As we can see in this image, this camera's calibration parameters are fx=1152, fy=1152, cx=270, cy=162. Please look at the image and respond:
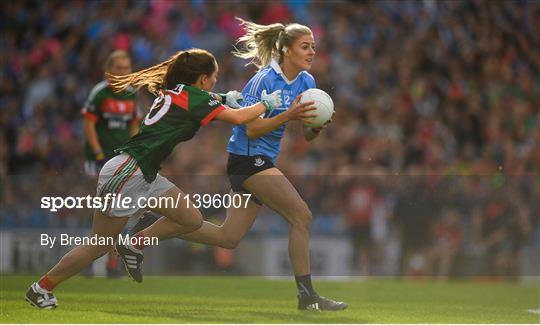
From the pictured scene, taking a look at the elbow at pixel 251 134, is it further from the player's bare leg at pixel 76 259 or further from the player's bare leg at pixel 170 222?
the player's bare leg at pixel 76 259

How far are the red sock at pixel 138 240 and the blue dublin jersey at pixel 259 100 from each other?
970 mm

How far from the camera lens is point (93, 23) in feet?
61.9

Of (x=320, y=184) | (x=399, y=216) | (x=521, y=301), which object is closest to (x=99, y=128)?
(x=320, y=184)

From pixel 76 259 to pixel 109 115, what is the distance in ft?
14.5

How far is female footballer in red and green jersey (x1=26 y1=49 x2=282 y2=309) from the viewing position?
8.04 metres

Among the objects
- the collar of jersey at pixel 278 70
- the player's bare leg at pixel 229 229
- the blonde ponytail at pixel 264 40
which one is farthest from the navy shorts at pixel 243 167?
the blonde ponytail at pixel 264 40

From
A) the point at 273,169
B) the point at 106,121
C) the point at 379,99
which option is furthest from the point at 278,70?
the point at 379,99

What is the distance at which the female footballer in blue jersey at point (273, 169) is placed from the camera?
863 centimetres

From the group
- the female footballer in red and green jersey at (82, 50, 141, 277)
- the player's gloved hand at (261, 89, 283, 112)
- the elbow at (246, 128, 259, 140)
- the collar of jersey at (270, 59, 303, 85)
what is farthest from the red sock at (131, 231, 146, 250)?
the female footballer in red and green jersey at (82, 50, 141, 277)

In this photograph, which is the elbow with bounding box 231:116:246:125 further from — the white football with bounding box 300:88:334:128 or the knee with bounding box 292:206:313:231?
the knee with bounding box 292:206:313:231

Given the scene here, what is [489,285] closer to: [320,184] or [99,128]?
[320,184]

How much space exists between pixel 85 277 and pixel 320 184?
3.09 m

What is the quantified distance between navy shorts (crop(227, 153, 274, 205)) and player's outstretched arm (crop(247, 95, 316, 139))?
37 centimetres

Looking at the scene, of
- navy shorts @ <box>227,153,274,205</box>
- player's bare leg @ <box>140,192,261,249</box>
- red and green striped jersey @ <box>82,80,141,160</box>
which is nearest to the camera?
navy shorts @ <box>227,153,274,205</box>
